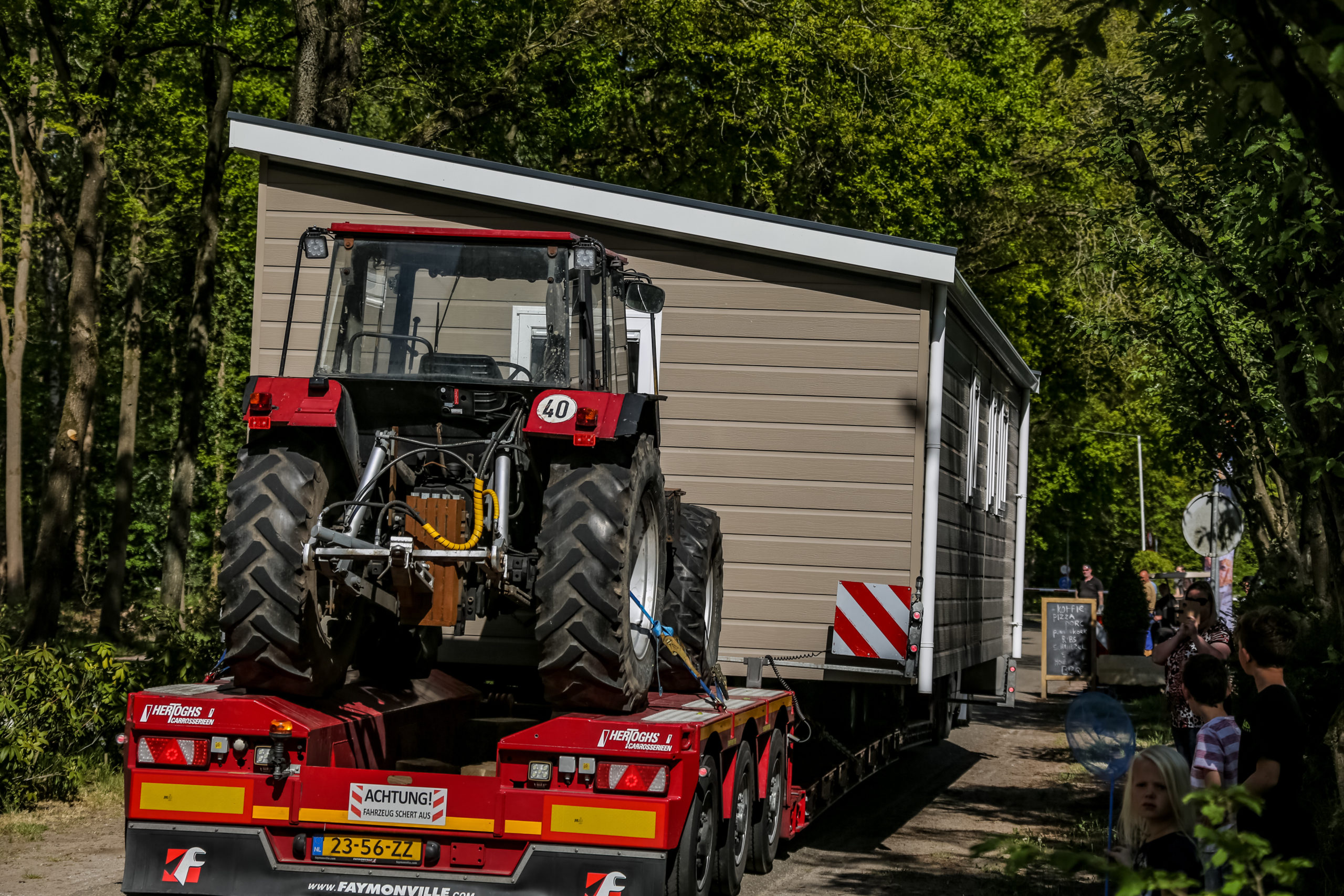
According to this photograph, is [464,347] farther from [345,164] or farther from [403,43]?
[403,43]

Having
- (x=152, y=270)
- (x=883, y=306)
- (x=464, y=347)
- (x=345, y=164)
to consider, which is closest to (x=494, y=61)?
(x=152, y=270)

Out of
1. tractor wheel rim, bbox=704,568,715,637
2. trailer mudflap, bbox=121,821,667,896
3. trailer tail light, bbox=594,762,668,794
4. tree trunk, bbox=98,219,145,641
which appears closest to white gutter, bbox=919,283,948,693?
tractor wheel rim, bbox=704,568,715,637

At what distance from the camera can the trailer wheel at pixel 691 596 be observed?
317 inches

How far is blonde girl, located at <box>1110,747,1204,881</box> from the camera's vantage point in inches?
163

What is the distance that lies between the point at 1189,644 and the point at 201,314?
16.1 metres

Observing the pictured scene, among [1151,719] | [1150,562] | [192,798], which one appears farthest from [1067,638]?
[1150,562]

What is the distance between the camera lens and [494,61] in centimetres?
2516

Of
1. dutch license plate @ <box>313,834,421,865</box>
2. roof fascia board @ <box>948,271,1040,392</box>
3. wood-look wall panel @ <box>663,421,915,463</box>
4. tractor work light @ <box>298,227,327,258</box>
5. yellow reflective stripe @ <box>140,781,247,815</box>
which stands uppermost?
roof fascia board @ <box>948,271,1040,392</box>

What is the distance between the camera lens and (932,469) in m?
9.47

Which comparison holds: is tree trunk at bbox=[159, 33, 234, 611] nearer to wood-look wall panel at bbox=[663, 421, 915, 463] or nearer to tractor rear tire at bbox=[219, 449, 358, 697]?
wood-look wall panel at bbox=[663, 421, 915, 463]

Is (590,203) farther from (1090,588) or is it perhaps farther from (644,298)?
(1090,588)

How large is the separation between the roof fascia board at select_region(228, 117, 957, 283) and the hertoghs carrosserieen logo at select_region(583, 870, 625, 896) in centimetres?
474

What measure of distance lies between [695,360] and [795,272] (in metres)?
0.90

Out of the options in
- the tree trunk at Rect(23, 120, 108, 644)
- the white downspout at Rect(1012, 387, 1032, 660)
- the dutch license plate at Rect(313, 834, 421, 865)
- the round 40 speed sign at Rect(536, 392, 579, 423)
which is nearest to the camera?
the dutch license plate at Rect(313, 834, 421, 865)
